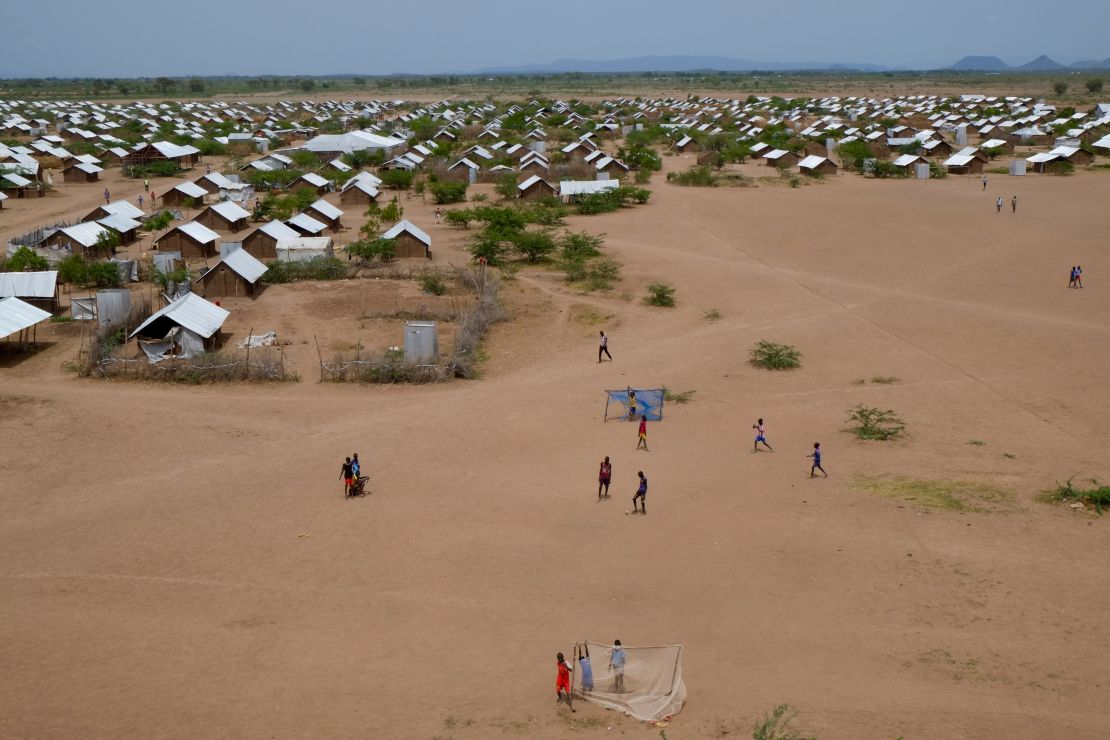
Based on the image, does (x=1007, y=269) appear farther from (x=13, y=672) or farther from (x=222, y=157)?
(x=222, y=157)

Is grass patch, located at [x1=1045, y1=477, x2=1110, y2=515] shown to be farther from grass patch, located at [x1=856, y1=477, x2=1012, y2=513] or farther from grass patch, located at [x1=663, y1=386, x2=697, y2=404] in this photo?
grass patch, located at [x1=663, y1=386, x2=697, y2=404]

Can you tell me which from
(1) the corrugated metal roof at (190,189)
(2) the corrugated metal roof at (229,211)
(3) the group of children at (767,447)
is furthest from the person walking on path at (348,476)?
(1) the corrugated metal roof at (190,189)

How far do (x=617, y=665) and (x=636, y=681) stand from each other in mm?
284

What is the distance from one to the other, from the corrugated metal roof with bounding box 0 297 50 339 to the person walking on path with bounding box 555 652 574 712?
1799cm

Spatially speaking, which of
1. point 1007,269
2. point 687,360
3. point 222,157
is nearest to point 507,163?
point 222,157

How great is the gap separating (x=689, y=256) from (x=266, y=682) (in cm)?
2731

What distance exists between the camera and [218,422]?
19.9m

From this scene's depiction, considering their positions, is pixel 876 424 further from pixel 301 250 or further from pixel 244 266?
pixel 301 250

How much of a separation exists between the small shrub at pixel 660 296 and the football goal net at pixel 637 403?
28.6 ft

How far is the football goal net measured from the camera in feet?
66.0

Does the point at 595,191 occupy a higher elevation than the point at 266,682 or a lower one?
higher

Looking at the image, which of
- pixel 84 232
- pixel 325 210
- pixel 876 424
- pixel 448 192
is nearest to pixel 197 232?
pixel 84 232

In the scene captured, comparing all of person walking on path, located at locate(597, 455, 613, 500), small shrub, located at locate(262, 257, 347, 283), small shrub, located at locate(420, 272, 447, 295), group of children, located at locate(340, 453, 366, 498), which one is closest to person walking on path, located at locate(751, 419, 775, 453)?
person walking on path, located at locate(597, 455, 613, 500)

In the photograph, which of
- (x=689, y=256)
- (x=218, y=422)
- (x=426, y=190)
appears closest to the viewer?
(x=218, y=422)
